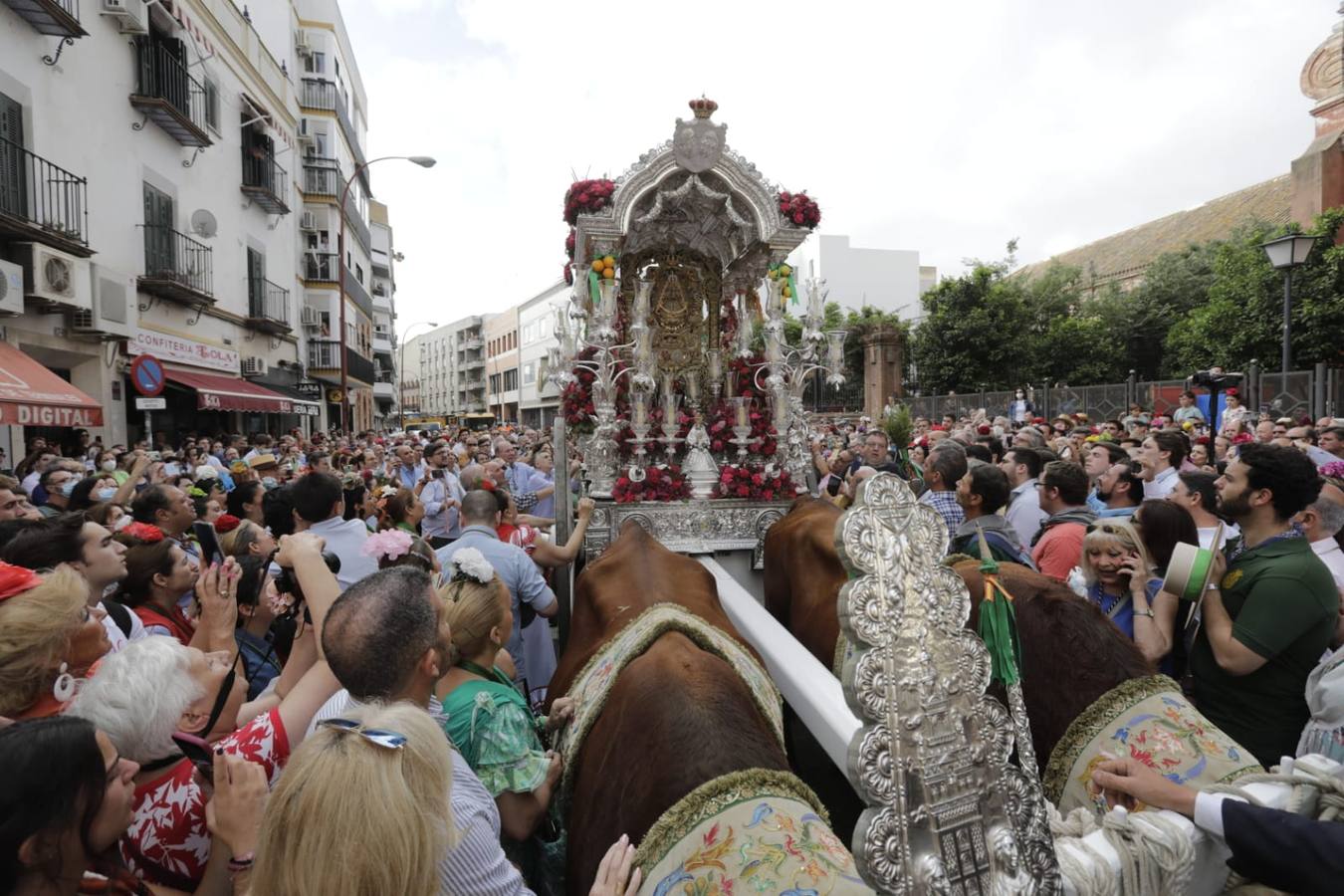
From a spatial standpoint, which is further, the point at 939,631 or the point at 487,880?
the point at 487,880

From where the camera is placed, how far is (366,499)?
7.21m

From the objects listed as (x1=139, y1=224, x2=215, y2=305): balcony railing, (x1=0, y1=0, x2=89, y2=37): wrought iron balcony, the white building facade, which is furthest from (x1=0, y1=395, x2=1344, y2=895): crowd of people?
the white building facade

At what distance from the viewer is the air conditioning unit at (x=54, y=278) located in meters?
10.2

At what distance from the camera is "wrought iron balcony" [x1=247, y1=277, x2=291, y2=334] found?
1961 centimetres

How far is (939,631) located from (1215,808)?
2.74 ft

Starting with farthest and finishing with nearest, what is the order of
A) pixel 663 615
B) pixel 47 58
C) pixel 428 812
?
pixel 47 58 → pixel 663 615 → pixel 428 812

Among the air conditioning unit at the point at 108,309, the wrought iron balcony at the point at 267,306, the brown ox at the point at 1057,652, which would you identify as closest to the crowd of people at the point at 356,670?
the brown ox at the point at 1057,652

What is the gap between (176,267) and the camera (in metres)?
15.1

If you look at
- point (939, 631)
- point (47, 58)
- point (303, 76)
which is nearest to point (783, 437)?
point (939, 631)

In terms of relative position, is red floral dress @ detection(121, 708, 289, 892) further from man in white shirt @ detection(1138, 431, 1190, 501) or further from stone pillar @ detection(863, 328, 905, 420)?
stone pillar @ detection(863, 328, 905, 420)

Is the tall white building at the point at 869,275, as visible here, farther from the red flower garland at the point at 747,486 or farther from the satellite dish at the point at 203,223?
the red flower garland at the point at 747,486

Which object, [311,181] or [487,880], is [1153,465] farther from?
[311,181]

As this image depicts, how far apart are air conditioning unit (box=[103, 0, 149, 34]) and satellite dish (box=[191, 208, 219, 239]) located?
3.44 m

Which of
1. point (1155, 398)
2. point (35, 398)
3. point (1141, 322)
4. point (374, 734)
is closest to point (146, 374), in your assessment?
point (35, 398)
